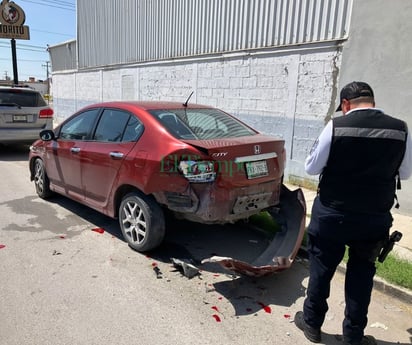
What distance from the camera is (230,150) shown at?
145 inches

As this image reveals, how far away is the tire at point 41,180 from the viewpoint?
5992 millimetres

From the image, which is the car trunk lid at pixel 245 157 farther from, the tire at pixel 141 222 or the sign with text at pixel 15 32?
the sign with text at pixel 15 32

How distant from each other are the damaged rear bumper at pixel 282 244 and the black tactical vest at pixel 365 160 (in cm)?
118

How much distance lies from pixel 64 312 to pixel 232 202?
5.72 feet

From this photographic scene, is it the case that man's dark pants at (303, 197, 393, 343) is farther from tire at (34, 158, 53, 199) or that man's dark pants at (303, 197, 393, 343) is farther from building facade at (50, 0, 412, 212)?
tire at (34, 158, 53, 199)

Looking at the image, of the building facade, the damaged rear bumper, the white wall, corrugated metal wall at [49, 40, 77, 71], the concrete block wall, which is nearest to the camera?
the damaged rear bumper

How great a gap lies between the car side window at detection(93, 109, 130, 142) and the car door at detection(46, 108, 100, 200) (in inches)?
7.7

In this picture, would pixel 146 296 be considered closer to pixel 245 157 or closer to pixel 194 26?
pixel 245 157

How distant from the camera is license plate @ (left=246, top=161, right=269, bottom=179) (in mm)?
3819

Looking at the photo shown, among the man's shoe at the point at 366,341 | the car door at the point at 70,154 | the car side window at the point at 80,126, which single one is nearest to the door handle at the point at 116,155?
the car door at the point at 70,154

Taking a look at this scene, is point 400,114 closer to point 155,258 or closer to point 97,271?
point 155,258

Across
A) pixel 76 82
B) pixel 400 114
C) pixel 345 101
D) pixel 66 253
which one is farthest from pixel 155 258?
pixel 76 82

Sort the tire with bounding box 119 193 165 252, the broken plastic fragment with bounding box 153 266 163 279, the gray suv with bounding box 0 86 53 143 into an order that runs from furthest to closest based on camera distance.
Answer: the gray suv with bounding box 0 86 53 143 < the tire with bounding box 119 193 165 252 < the broken plastic fragment with bounding box 153 266 163 279

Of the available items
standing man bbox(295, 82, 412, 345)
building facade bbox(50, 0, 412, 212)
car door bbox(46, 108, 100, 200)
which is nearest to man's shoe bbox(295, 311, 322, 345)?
standing man bbox(295, 82, 412, 345)
